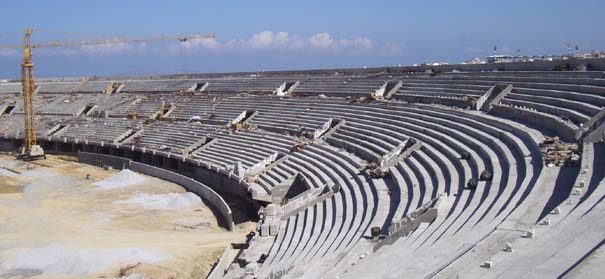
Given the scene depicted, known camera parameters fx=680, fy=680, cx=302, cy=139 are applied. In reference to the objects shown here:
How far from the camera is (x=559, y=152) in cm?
1827

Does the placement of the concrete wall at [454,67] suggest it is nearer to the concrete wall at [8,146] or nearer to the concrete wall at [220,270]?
the concrete wall at [8,146]

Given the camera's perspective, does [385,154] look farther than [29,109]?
No

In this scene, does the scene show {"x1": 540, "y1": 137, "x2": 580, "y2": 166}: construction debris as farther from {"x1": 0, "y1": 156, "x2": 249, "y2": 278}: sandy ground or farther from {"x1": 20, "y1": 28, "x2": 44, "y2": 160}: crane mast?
{"x1": 20, "y1": 28, "x2": 44, "y2": 160}: crane mast

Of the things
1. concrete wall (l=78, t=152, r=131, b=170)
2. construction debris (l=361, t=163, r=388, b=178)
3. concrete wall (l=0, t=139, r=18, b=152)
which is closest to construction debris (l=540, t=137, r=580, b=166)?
construction debris (l=361, t=163, r=388, b=178)

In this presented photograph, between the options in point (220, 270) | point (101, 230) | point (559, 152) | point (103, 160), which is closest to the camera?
point (559, 152)

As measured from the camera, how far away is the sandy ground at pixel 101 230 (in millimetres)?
20859

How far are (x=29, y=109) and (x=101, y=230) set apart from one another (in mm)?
31525

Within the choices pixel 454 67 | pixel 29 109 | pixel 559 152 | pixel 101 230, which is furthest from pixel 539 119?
pixel 29 109

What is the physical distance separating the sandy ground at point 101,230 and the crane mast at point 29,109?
256 inches

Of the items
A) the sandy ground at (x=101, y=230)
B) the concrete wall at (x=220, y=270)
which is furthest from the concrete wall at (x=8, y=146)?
the concrete wall at (x=220, y=270)

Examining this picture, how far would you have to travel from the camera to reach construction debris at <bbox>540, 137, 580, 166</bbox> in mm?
17344

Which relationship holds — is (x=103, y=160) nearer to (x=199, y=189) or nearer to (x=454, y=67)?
(x=199, y=189)

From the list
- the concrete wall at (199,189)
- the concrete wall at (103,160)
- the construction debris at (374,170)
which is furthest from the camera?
the concrete wall at (103,160)

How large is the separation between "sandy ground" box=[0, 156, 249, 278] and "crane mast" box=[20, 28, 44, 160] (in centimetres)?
651
